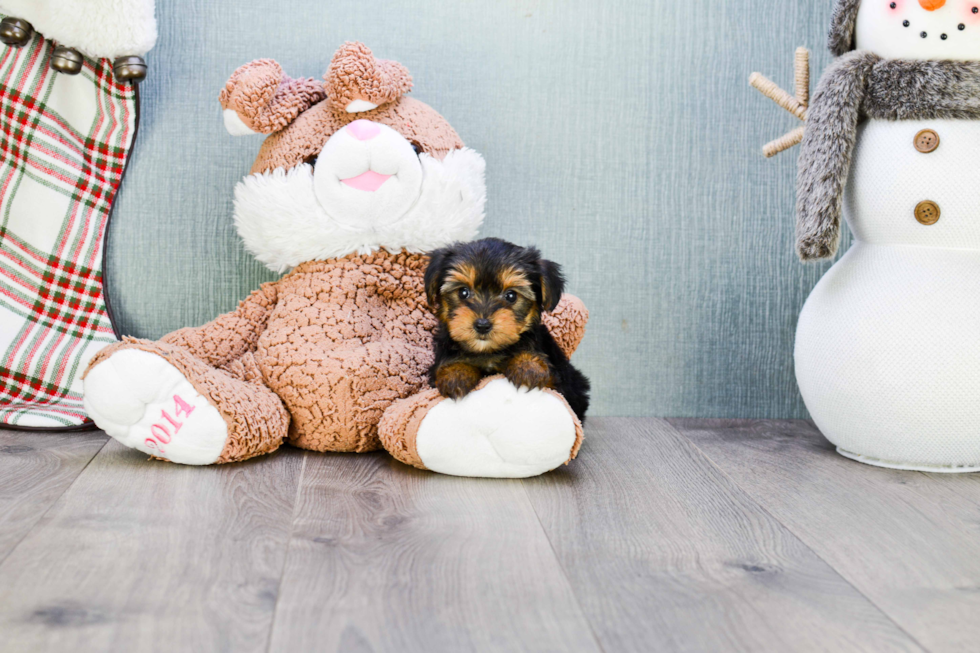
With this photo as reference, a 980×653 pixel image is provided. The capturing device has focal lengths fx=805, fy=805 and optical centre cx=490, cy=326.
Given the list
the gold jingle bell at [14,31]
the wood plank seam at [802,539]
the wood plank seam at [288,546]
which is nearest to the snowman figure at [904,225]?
the wood plank seam at [802,539]

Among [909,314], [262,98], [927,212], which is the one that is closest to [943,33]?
[927,212]

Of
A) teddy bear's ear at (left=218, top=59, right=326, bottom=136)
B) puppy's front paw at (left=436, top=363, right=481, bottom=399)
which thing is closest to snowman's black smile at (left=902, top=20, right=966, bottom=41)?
puppy's front paw at (left=436, top=363, right=481, bottom=399)

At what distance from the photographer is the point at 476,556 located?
1114 millimetres

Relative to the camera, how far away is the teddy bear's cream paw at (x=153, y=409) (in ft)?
4.69

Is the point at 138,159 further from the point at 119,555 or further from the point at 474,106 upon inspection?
the point at 119,555

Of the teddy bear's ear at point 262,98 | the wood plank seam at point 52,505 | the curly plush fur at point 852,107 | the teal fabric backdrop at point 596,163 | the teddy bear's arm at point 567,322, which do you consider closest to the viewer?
the wood plank seam at point 52,505

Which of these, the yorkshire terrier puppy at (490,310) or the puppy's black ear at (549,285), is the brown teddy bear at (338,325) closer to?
the yorkshire terrier puppy at (490,310)

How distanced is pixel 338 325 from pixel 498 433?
44cm

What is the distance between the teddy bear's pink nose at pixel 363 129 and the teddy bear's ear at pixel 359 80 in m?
0.04

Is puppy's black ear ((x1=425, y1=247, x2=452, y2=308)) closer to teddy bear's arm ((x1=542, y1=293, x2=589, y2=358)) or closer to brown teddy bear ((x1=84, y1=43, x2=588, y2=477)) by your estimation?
brown teddy bear ((x1=84, y1=43, x2=588, y2=477))

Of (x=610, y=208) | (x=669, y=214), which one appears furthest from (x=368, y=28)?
(x=669, y=214)

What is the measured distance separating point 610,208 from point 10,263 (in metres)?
1.41

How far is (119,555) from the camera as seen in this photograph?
1.08m

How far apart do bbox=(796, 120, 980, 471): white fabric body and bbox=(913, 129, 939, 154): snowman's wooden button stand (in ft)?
0.04
